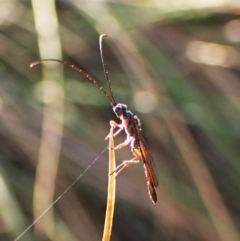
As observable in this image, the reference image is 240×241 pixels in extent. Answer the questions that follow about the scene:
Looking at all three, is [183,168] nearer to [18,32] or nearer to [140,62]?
[140,62]

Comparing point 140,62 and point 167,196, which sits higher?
point 140,62

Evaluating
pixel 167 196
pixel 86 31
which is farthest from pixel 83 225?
pixel 86 31

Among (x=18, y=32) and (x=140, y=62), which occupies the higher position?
(x=140, y=62)

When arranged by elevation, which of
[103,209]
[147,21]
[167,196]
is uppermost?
[147,21]

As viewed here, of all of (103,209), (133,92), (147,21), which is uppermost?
(147,21)

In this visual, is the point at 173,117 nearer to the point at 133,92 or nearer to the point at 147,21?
the point at 133,92

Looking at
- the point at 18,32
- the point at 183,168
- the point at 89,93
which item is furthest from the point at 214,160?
the point at 18,32
